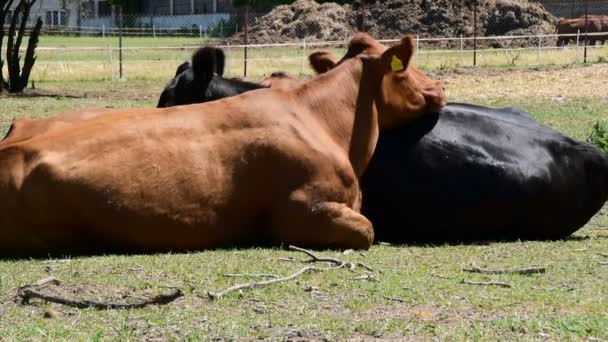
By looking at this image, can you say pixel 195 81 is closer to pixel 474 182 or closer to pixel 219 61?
pixel 219 61

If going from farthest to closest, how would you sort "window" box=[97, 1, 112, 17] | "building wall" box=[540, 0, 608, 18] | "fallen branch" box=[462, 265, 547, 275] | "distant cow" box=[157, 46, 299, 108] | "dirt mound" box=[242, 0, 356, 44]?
"window" box=[97, 1, 112, 17] → "building wall" box=[540, 0, 608, 18] → "dirt mound" box=[242, 0, 356, 44] → "distant cow" box=[157, 46, 299, 108] → "fallen branch" box=[462, 265, 547, 275]

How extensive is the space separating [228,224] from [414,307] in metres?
2.35

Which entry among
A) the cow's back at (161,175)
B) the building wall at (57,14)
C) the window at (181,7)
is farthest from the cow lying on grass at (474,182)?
the building wall at (57,14)

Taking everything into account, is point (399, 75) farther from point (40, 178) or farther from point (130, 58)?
point (130, 58)

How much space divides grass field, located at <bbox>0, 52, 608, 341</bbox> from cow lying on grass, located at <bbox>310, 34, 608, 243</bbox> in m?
0.27

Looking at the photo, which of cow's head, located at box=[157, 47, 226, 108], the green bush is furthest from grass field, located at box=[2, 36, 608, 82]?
cow's head, located at box=[157, 47, 226, 108]

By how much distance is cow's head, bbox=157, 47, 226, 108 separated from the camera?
407 inches

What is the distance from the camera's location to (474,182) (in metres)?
9.04

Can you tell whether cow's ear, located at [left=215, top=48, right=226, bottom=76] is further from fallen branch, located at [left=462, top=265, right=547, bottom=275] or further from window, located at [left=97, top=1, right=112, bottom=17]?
window, located at [left=97, top=1, right=112, bottom=17]

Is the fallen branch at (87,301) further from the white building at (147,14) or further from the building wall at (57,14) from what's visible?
the building wall at (57,14)

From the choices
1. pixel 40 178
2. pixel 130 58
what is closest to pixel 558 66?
pixel 130 58

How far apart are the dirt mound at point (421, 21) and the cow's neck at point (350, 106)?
45.2 metres

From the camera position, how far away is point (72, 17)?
306ft

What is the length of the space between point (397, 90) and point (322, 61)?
105 cm
